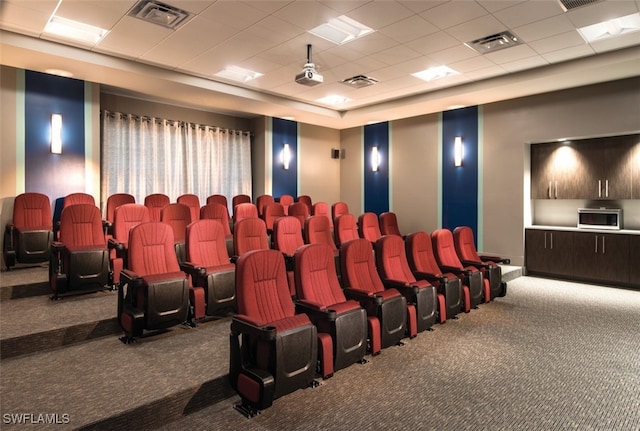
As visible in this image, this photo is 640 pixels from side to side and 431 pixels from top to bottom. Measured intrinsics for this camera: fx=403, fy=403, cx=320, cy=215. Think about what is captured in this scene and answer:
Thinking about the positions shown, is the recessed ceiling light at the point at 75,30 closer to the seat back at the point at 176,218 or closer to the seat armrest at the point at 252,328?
the seat back at the point at 176,218

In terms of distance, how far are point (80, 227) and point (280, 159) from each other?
5.06 m

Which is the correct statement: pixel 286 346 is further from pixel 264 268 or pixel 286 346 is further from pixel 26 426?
pixel 26 426

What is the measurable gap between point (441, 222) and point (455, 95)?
8.38ft

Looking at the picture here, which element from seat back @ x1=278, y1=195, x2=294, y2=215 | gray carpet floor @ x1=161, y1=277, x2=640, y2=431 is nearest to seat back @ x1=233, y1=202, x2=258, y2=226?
seat back @ x1=278, y1=195, x2=294, y2=215

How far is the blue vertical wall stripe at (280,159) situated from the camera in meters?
8.85

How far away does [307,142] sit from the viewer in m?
9.47

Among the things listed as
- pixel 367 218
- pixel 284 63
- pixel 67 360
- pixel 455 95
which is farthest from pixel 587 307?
pixel 67 360

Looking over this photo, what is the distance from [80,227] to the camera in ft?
14.5

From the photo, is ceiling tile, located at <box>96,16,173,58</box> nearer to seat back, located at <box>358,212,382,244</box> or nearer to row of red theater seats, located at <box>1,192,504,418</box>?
row of red theater seats, located at <box>1,192,504,418</box>

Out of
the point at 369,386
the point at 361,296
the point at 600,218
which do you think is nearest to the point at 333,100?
the point at 600,218

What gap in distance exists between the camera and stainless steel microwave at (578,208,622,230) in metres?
6.09

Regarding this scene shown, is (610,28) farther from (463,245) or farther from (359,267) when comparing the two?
(359,267)

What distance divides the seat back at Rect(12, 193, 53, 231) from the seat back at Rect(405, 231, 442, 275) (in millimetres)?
4459

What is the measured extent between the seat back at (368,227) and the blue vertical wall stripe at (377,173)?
242 cm
